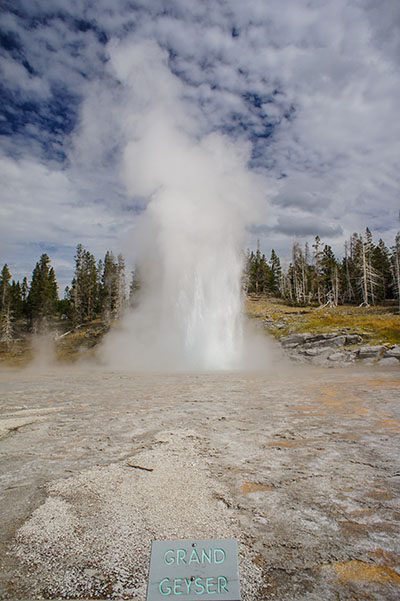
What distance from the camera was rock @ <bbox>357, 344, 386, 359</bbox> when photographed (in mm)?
20062

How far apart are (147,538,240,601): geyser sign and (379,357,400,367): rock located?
1952 centimetres

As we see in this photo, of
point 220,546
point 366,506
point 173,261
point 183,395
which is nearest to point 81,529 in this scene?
point 220,546

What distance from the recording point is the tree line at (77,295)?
49.3m

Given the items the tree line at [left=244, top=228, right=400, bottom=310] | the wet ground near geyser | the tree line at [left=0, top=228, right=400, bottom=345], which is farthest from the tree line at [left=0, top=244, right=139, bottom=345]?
the wet ground near geyser

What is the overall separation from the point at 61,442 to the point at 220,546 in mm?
3239

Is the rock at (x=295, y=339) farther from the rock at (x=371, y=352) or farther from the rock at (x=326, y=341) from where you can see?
the rock at (x=371, y=352)

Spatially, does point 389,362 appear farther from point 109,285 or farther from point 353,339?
point 109,285

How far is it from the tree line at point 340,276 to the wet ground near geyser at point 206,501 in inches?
1912

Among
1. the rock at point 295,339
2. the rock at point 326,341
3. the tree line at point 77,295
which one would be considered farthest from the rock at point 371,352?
the tree line at point 77,295

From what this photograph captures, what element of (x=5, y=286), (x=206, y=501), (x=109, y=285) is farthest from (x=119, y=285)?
(x=206, y=501)

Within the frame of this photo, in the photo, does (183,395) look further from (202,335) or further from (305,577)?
(202,335)

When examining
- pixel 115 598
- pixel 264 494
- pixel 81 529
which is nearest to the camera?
pixel 115 598

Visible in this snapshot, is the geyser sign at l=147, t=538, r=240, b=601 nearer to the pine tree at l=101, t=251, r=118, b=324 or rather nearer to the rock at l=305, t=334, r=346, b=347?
the rock at l=305, t=334, r=346, b=347

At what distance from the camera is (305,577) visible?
1.91 meters
